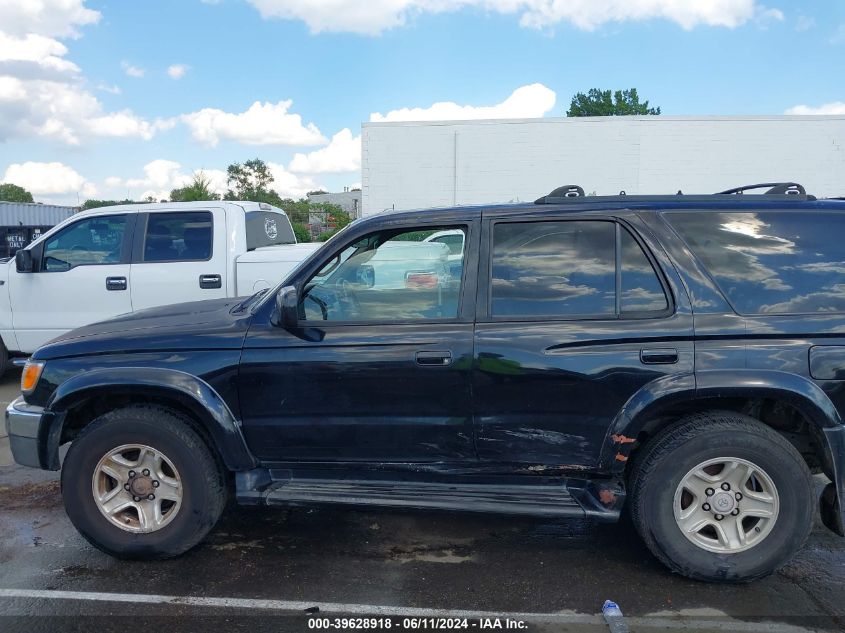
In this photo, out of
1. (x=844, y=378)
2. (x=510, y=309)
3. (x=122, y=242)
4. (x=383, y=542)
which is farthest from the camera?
(x=122, y=242)

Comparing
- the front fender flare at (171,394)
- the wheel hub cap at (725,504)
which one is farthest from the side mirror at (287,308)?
the wheel hub cap at (725,504)

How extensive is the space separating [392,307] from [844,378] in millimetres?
2191

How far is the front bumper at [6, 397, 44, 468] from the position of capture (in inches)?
141

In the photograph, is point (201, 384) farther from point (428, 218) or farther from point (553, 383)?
point (553, 383)

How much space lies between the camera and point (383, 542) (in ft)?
12.8

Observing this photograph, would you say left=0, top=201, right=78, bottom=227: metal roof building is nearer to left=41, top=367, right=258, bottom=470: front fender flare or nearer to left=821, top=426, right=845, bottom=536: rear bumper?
left=41, top=367, right=258, bottom=470: front fender flare

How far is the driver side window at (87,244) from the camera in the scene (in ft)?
23.1

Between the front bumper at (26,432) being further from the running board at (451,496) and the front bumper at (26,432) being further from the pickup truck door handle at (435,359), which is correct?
the pickup truck door handle at (435,359)

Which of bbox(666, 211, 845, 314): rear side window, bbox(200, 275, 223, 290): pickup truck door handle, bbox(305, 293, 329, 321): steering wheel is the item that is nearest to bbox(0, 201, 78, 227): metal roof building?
bbox(200, 275, 223, 290): pickup truck door handle

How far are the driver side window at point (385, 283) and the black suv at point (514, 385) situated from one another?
0.04 ft

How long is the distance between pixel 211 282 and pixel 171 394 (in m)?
3.57

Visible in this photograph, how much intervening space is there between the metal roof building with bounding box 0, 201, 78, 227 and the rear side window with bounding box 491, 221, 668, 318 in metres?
26.4

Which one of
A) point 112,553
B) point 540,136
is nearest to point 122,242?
point 112,553

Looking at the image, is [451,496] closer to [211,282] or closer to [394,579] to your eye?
[394,579]
